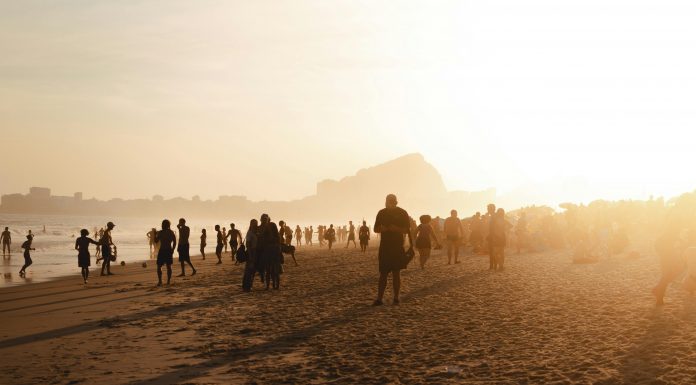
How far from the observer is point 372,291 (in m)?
14.5

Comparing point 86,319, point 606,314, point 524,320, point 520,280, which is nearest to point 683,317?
point 606,314

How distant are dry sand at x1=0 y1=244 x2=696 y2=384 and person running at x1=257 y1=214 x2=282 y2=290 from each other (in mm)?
681

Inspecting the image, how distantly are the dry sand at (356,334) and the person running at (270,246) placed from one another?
68cm

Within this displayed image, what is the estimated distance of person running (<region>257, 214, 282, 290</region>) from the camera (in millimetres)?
15195

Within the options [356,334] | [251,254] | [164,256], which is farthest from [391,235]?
[164,256]

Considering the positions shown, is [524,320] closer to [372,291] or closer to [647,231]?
[372,291]

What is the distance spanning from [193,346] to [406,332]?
10.5ft

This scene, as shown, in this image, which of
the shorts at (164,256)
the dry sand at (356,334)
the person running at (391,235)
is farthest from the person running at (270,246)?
the person running at (391,235)

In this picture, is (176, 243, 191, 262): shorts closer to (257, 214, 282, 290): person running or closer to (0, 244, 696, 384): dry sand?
(0, 244, 696, 384): dry sand

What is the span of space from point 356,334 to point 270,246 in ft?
22.5

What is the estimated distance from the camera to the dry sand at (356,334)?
6477mm

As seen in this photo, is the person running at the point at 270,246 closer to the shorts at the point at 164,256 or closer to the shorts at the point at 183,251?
the shorts at the point at 164,256

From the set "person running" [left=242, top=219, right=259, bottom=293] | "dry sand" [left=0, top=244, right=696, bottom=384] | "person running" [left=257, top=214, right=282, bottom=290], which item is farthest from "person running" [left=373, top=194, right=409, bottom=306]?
"person running" [left=242, top=219, right=259, bottom=293]

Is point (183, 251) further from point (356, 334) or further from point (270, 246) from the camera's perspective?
point (356, 334)
